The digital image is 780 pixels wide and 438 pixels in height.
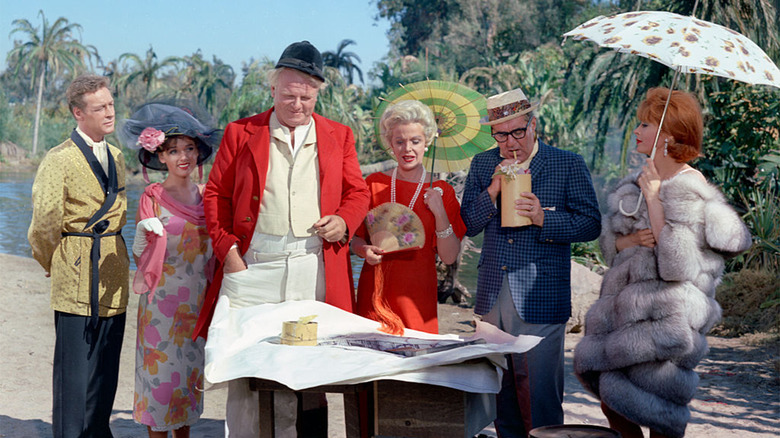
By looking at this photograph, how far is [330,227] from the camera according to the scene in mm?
3691

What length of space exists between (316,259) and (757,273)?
23.0 feet

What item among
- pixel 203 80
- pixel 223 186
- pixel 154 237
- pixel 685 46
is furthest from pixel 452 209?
pixel 203 80

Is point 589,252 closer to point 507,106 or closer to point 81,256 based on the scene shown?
point 507,106

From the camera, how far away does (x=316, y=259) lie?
12.4 ft

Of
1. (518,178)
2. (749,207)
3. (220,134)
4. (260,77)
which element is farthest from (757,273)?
(260,77)

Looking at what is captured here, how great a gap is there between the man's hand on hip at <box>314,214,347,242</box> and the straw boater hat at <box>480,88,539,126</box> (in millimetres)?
866

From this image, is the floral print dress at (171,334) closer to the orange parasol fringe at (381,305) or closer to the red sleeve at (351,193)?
the red sleeve at (351,193)

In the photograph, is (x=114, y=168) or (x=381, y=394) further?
(x=114, y=168)

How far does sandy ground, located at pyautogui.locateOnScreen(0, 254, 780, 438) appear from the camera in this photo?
5277 millimetres

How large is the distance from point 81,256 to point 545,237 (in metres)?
2.46

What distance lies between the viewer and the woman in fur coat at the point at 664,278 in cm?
356

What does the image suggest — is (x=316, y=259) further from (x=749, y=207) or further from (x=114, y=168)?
(x=749, y=207)

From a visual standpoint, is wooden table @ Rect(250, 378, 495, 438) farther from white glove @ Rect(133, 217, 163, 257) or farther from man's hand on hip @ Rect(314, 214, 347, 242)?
white glove @ Rect(133, 217, 163, 257)

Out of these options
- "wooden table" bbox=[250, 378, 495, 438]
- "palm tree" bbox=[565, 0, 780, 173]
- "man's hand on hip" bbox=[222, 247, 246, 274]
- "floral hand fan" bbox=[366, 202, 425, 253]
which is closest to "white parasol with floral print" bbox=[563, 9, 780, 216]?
"floral hand fan" bbox=[366, 202, 425, 253]
